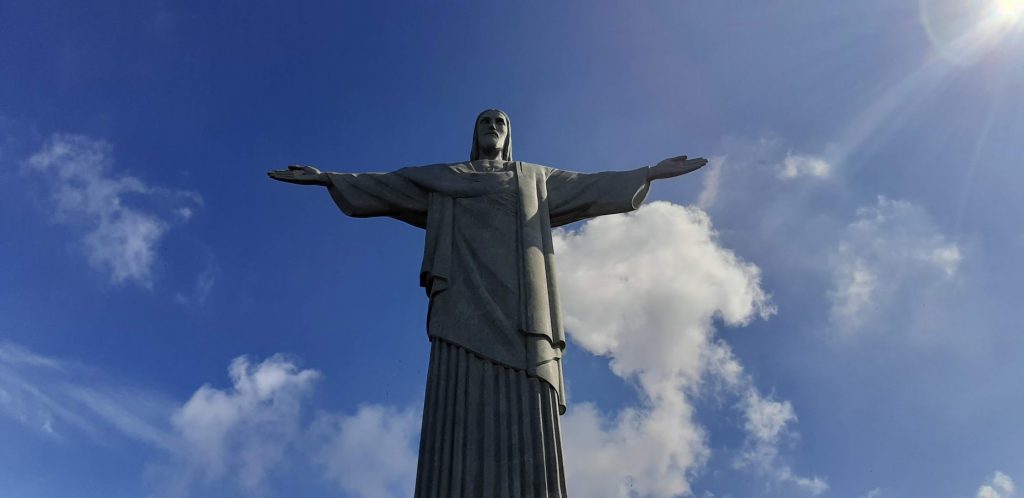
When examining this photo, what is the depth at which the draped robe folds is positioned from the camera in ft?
37.9

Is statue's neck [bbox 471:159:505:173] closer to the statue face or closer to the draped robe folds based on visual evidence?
the draped robe folds

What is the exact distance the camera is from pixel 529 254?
1242 cm

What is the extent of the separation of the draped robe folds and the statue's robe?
0.06 ft

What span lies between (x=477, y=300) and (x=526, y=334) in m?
0.90

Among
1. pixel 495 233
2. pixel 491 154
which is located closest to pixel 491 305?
pixel 495 233

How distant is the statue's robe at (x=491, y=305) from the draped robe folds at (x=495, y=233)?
0.06 feet

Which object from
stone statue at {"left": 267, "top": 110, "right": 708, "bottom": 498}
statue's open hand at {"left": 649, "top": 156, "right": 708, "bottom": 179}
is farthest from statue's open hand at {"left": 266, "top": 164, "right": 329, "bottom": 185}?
statue's open hand at {"left": 649, "top": 156, "right": 708, "bottom": 179}

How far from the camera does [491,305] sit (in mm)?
11797

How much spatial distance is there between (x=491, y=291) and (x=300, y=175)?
402 cm

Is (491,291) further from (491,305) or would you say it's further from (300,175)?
(300,175)

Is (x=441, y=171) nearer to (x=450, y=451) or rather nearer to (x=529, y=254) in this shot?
(x=529, y=254)

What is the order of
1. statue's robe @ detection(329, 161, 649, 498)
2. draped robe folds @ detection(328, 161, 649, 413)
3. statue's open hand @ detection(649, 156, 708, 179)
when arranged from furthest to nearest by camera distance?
statue's open hand @ detection(649, 156, 708, 179)
draped robe folds @ detection(328, 161, 649, 413)
statue's robe @ detection(329, 161, 649, 498)

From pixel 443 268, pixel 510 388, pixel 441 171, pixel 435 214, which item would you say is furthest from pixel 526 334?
pixel 441 171

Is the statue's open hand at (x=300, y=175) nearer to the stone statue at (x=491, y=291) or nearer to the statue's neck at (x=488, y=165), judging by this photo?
the stone statue at (x=491, y=291)
